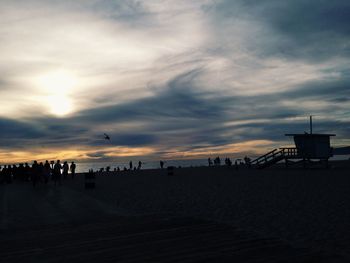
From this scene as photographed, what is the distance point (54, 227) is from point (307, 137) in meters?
38.3

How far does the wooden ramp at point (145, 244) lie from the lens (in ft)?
19.3

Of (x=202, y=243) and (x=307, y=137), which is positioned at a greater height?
(x=307, y=137)

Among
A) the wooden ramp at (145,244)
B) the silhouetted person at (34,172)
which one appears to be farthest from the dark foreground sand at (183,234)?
the silhouetted person at (34,172)

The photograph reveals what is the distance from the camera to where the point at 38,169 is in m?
29.1

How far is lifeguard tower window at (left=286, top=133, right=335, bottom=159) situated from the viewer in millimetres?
42781

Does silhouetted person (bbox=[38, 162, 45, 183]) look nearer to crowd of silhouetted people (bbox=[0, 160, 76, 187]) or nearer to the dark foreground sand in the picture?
crowd of silhouetted people (bbox=[0, 160, 76, 187])

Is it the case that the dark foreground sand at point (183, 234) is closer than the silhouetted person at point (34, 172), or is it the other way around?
the dark foreground sand at point (183, 234)

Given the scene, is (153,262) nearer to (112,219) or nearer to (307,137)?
(112,219)

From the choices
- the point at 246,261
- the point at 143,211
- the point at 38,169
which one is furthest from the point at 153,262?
the point at 38,169

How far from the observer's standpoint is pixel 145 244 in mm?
6812

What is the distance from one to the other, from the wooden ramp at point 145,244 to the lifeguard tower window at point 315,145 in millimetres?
36635

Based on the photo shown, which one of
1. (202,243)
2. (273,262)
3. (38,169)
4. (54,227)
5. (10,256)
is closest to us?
(273,262)

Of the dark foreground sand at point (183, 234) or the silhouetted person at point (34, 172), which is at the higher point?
the silhouetted person at point (34, 172)

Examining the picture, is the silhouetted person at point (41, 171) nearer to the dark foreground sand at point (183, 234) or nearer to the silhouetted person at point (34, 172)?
the silhouetted person at point (34, 172)
